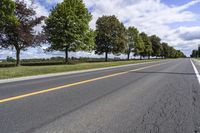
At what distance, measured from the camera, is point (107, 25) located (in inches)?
2275

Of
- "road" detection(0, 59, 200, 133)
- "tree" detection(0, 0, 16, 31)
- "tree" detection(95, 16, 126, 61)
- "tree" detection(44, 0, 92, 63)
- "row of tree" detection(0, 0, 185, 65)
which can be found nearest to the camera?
"road" detection(0, 59, 200, 133)

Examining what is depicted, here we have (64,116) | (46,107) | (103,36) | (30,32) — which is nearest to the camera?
(64,116)

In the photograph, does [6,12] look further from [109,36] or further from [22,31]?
[109,36]

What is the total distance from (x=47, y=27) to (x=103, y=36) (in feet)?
61.8

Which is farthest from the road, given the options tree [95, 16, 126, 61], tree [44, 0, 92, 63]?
tree [95, 16, 126, 61]

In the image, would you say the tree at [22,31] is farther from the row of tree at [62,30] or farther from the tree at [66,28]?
the tree at [66,28]

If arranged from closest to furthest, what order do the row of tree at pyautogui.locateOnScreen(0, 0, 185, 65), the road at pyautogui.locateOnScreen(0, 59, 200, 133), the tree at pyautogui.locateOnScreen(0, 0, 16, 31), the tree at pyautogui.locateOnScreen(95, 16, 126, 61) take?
the road at pyautogui.locateOnScreen(0, 59, 200, 133) → the tree at pyautogui.locateOnScreen(0, 0, 16, 31) → the row of tree at pyautogui.locateOnScreen(0, 0, 185, 65) → the tree at pyautogui.locateOnScreen(95, 16, 126, 61)

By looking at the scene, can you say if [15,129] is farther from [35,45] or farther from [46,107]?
[35,45]

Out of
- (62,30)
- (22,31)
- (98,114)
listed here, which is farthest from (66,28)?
(98,114)

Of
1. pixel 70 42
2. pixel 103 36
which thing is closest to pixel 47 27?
pixel 70 42

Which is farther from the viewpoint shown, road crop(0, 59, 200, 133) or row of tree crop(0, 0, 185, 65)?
row of tree crop(0, 0, 185, 65)

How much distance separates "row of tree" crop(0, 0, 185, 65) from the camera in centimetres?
→ 2944

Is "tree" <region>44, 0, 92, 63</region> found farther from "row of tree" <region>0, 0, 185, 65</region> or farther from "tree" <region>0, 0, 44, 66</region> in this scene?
"tree" <region>0, 0, 44, 66</region>

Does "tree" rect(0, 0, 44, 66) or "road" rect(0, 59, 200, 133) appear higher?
"tree" rect(0, 0, 44, 66)
